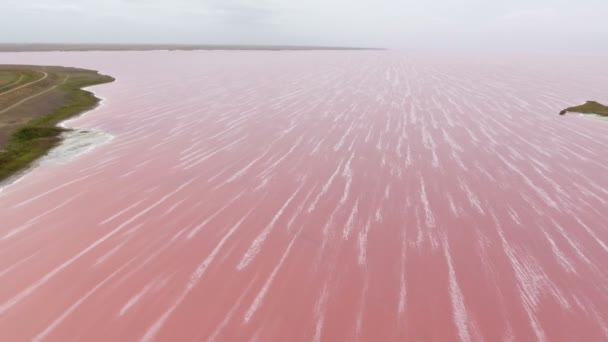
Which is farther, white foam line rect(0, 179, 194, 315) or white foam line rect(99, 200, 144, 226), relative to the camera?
white foam line rect(99, 200, 144, 226)

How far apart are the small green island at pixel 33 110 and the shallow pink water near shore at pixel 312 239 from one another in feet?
7.26

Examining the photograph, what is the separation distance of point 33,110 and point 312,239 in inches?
818

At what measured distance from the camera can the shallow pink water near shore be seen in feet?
17.8

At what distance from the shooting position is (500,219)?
8.38 meters

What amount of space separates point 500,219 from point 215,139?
10691mm

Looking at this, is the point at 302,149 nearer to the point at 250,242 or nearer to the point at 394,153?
the point at 394,153

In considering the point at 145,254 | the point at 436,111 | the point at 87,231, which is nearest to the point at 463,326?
the point at 145,254

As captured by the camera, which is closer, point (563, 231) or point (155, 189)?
Answer: point (563, 231)

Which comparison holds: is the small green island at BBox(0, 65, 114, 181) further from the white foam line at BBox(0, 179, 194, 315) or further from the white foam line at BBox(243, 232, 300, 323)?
the white foam line at BBox(243, 232, 300, 323)

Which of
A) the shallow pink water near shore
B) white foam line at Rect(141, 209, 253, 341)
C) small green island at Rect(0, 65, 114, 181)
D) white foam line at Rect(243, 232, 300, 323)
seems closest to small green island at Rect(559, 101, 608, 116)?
the shallow pink water near shore

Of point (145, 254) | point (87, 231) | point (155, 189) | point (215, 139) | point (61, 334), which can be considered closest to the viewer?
point (61, 334)

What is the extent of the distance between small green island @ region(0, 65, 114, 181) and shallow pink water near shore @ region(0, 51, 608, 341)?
2212mm

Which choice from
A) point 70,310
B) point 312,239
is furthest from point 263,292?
point 70,310

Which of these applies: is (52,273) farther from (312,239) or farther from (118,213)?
(312,239)
